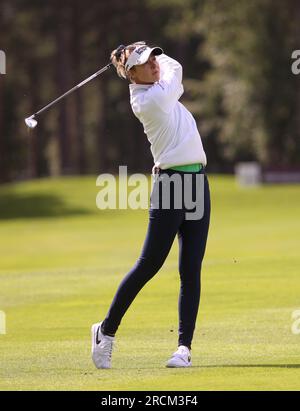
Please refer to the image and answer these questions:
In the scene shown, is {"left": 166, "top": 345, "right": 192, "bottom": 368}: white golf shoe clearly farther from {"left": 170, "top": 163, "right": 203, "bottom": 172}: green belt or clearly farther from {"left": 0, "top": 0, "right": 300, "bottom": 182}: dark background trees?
{"left": 0, "top": 0, "right": 300, "bottom": 182}: dark background trees

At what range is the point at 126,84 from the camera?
7144 centimetres

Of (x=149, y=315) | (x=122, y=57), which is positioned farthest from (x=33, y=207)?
(x=122, y=57)

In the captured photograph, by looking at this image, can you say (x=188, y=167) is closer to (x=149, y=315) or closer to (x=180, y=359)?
(x=180, y=359)

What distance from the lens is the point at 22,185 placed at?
180 feet

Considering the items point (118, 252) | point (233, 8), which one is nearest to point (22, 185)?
point (233, 8)

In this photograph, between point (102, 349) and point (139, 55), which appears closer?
point (139, 55)

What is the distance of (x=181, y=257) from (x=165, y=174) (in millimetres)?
628

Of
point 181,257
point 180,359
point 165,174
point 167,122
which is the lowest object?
point 180,359

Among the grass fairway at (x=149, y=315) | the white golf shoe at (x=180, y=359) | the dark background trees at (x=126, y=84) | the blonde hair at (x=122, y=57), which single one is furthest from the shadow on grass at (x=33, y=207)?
the white golf shoe at (x=180, y=359)

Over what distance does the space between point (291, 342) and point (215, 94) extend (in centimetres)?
5304

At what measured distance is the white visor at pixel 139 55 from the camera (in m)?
8.77

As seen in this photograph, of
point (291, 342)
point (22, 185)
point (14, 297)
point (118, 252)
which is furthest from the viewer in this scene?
point (22, 185)

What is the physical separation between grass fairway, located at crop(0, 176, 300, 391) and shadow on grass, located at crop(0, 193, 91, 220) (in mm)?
12361
